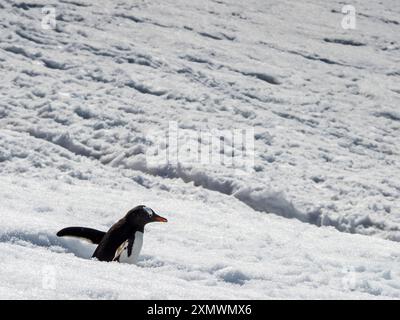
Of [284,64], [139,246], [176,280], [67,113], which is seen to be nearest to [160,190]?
[67,113]

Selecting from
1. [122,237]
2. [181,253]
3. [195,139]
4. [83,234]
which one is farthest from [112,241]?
[195,139]

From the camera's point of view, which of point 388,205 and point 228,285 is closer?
point 228,285

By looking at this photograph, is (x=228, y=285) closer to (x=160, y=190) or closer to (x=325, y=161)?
(x=160, y=190)

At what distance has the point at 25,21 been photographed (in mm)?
9961

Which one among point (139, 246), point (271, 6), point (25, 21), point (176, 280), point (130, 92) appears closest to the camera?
point (176, 280)

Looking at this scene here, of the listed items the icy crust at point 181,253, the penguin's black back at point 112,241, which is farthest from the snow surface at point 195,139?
the penguin's black back at point 112,241

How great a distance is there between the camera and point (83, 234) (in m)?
3.89

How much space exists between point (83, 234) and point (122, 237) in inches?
11.0

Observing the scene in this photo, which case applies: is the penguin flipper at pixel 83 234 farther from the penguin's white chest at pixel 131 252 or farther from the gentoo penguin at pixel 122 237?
the penguin's white chest at pixel 131 252

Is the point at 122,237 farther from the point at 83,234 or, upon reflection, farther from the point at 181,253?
the point at 181,253

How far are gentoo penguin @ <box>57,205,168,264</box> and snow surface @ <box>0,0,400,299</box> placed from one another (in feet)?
0.31

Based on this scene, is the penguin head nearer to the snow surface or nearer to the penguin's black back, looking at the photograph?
the penguin's black back

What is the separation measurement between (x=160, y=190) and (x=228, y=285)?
271cm
